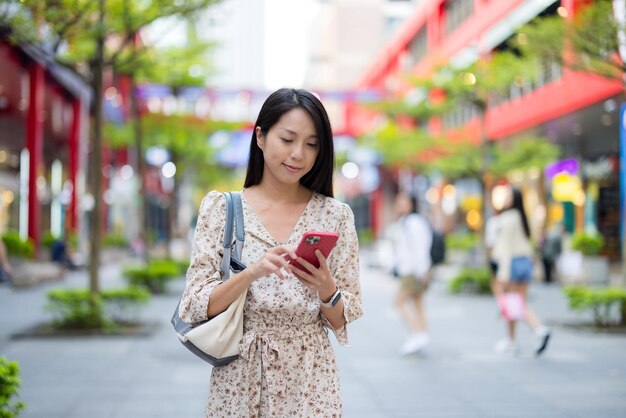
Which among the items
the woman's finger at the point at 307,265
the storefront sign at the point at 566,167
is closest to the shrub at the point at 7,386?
the woman's finger at the point at 307,265

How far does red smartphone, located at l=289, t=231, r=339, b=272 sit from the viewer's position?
249cm

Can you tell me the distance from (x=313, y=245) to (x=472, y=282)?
649 inches

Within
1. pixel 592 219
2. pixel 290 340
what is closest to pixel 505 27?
pixel 592 219

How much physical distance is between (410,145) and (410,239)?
16.5m

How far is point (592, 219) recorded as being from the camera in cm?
2867

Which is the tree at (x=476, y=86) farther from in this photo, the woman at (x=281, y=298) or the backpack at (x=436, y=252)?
the woman at (x=281, y=298)

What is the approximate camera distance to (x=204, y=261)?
9.06 feet

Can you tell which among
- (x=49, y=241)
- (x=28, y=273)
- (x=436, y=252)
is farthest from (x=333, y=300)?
(x=49, y=241)

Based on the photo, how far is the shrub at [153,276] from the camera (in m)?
17.4

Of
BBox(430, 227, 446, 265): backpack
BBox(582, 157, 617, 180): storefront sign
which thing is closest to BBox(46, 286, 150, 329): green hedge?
BBox(430, 227, 446, 265): backpack

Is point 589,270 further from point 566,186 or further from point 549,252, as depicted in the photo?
point 566,186

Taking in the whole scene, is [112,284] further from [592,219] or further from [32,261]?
[592,219]

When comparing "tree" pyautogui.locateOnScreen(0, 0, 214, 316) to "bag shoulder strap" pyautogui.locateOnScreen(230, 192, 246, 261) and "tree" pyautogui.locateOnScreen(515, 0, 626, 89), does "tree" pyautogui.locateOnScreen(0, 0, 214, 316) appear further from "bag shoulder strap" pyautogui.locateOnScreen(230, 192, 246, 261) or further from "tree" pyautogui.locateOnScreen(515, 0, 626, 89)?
"bag shoulder strap" pyautogui.locateOnScreen(230, 192, 246, 261)

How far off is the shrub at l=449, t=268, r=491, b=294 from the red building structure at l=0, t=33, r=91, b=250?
9.81 m
